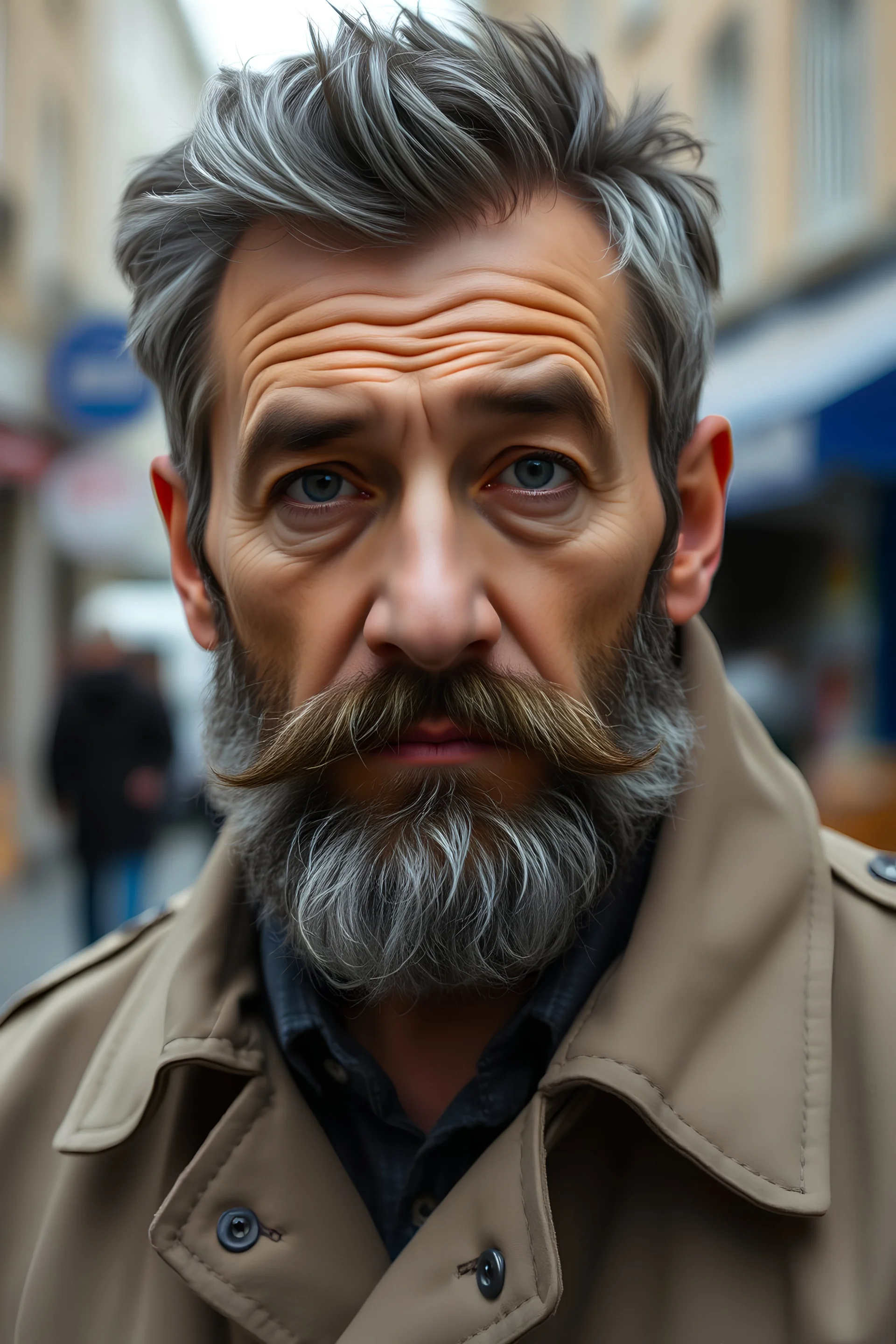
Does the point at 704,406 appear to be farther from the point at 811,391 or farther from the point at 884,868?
the point at 884,868

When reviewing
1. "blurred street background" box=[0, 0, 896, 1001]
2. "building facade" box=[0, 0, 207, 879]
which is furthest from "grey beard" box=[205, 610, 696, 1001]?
"building facade" box=[0, 0, 207, 879]

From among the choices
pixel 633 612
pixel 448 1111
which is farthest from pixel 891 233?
pixel 448 1111

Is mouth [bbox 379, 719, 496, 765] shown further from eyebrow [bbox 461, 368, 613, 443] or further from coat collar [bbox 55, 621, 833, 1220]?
eyebrow [bbox 461, 368, 613, 443]

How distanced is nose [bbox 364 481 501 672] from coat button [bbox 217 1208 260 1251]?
74 centimetres

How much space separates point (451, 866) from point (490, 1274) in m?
0.48

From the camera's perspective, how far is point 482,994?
5.42ft

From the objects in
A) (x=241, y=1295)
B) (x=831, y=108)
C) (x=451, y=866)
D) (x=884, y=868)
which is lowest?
(x=241, y=1295)

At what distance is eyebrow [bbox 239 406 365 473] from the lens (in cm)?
151

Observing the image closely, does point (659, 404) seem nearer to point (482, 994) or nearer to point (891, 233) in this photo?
point (482, 994)

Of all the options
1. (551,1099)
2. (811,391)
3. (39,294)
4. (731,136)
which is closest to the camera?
(551,1099)

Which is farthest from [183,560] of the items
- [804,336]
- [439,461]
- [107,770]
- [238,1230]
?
[804,336]

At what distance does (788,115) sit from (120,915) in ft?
25.7

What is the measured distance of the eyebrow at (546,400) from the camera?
4.91ft

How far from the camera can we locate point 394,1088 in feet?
5.31
